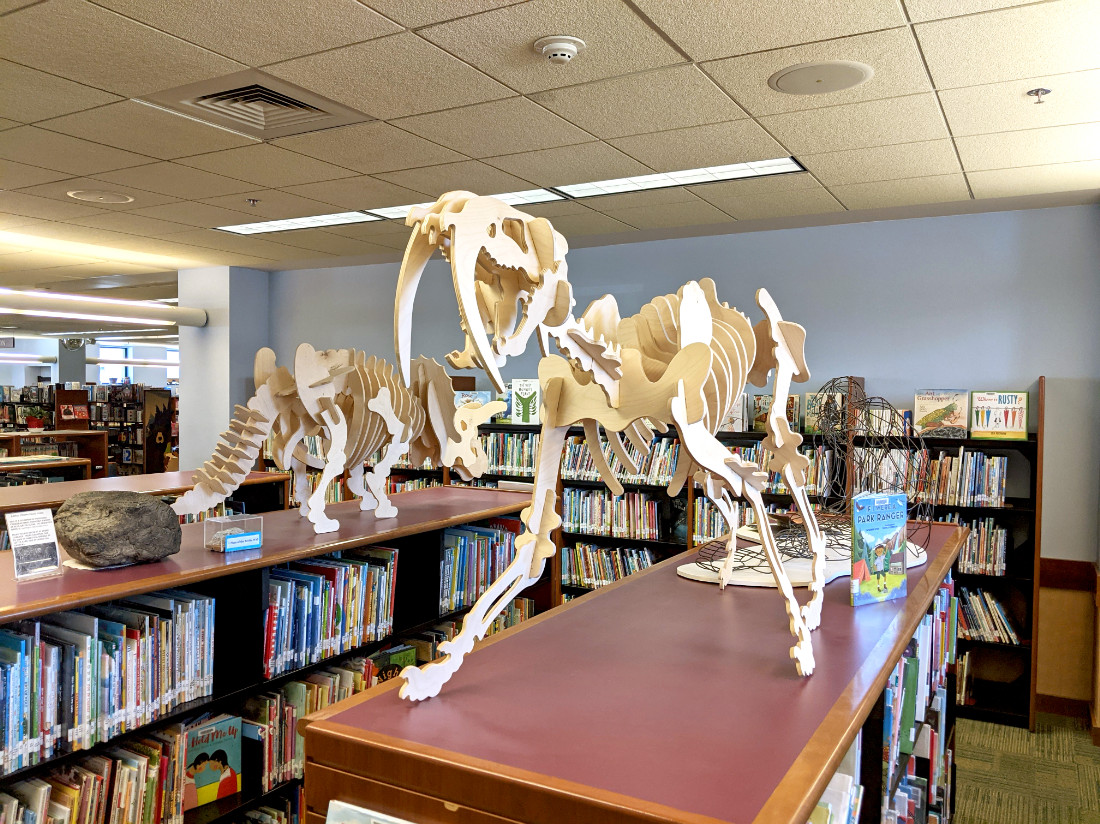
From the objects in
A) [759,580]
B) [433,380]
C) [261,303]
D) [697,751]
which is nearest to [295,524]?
[433,380]

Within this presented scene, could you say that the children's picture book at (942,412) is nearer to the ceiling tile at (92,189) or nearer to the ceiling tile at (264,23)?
the ceiling tile at (264,23)

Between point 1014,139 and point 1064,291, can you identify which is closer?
point 1014,139

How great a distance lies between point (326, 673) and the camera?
2934mm

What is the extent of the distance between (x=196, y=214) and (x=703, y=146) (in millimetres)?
3175

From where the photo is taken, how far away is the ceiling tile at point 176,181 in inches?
156

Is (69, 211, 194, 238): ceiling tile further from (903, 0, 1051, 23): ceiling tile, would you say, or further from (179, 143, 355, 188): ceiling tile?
(903, 0, 1051, 23): ceiling tile

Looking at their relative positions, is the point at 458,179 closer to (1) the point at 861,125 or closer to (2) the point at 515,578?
(1) the point at 861,125

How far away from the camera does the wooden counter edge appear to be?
106 cm

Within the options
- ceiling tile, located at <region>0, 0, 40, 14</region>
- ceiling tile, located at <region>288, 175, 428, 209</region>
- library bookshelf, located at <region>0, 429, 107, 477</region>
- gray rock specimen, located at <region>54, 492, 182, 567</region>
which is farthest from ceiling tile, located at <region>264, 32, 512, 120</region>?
library bookshelf, located at <region>0, 429, 107, 477</region>

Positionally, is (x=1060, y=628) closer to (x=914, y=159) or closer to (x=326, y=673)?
(x=914, y=159)

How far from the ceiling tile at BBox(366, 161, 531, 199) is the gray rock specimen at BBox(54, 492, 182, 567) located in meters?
2.08

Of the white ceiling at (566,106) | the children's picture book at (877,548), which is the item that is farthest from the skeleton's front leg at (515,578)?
the white ceiling at (566,106)

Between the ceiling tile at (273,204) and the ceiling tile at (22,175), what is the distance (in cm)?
77

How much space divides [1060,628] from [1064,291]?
1.85m
